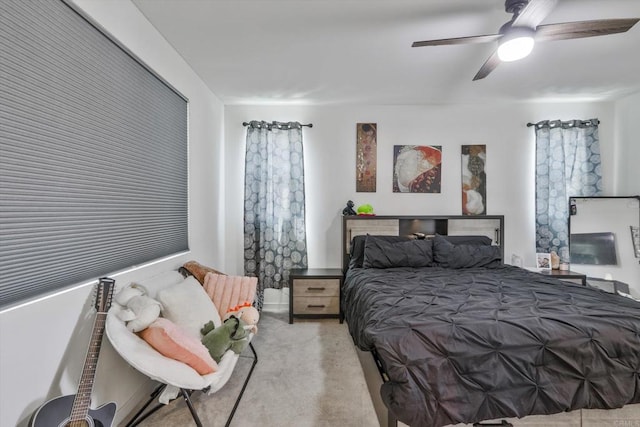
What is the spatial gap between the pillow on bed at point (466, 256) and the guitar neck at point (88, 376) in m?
2.96

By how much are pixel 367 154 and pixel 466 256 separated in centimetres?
169

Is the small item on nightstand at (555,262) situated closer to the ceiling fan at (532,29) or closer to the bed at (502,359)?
the bed at (502,359)

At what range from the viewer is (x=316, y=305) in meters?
3.42

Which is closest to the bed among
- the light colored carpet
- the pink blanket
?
the light colored carpet

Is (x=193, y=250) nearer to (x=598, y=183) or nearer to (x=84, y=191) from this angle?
(x=84, y=191)

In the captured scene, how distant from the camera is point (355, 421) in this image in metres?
1.82

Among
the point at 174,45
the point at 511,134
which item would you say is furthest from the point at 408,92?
the point at 174,45

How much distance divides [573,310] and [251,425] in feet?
6.69

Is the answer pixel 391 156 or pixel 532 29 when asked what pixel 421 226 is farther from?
pixel 532 29

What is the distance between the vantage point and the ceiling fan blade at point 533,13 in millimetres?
1496

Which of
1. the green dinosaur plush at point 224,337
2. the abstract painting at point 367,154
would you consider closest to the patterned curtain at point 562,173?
the abstract painting at point 367,154

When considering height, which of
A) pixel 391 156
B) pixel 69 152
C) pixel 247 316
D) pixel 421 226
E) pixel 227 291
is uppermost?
pixel 391 156

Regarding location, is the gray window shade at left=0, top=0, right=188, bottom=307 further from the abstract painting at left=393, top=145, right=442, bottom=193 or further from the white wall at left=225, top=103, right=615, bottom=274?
the abstract painting at left=393, top=145, right=442, bottom=193

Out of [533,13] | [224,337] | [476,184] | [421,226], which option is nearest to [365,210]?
[421,226]
